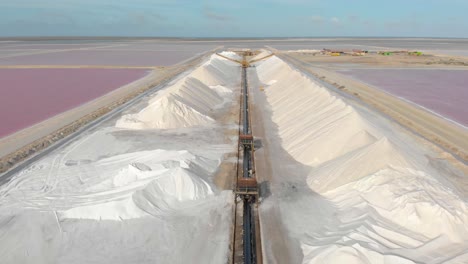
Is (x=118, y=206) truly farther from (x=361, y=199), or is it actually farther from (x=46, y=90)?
(x=46, y=90)

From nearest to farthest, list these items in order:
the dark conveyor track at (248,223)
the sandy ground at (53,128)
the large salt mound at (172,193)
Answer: the dark conveyor track at (248,223)
the large salt mound at (172,193)
the sandy ground at (53,128)

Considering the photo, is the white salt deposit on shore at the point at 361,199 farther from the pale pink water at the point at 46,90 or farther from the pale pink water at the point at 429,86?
the pale pink water at the point at 46,90

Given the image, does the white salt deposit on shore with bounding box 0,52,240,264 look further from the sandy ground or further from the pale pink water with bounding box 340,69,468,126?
the pale pink water with bounding box 340,69,468,126

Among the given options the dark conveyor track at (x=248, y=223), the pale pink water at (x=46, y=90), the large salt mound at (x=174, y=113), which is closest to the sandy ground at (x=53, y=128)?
the pale pink water at (x=46, y=90)

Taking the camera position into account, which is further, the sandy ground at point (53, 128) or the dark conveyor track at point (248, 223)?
the sandy ground at point (53, 128)

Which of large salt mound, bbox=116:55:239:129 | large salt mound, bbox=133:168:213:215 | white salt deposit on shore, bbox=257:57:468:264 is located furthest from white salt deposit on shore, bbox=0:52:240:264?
large salt mound, bbox=116:55:239:129

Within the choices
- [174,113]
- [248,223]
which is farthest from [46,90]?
[248,223]
